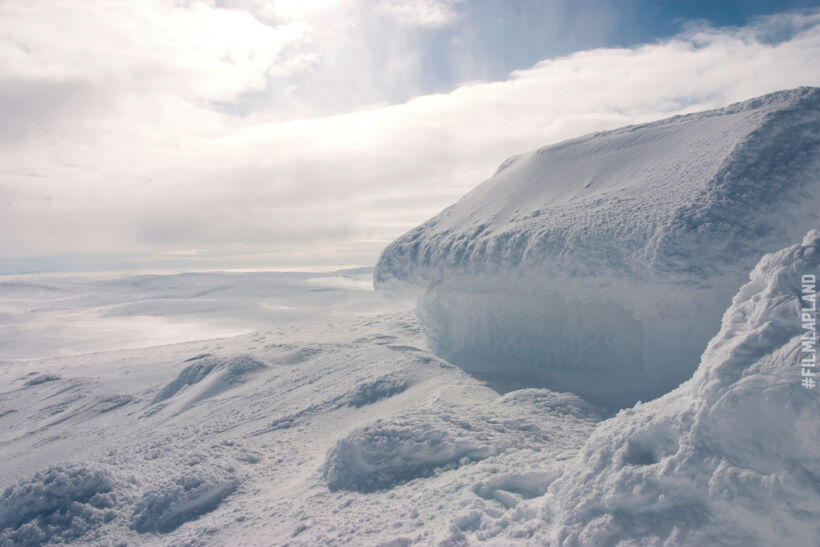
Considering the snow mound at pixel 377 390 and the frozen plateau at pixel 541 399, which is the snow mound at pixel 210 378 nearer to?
the frozen plateau at pixel 541 399

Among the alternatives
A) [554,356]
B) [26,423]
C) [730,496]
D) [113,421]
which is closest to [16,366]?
[26,423]

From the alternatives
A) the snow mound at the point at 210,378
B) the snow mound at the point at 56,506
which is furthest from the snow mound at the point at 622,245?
the snow mound at the point at 56,506

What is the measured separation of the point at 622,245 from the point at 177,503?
5.60m

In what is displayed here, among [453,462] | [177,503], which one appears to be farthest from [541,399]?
[177,503]

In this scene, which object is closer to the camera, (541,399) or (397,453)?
(397,453)

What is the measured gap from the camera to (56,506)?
452 cm

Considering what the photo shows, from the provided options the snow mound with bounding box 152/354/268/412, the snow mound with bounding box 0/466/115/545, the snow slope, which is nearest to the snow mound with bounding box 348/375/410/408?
the snow slope

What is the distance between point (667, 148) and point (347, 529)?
6456mm

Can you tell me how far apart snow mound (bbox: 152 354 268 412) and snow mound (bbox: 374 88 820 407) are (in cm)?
428

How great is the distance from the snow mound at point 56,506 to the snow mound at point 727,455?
429cm

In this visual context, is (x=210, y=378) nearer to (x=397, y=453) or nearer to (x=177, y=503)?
(x=177, y=503)

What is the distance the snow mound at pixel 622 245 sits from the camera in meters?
5.34

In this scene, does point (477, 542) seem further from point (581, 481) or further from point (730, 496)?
point (730, 496)

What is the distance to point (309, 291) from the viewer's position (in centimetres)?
4325
